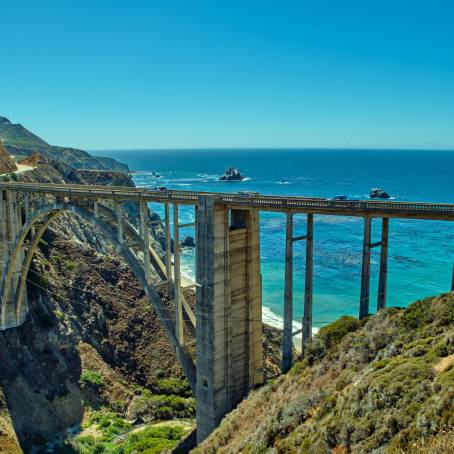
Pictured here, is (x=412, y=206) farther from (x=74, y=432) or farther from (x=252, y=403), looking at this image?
(x=74, y=432)

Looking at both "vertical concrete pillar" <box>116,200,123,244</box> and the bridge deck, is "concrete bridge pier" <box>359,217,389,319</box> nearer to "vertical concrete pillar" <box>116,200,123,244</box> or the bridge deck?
the bridge deck

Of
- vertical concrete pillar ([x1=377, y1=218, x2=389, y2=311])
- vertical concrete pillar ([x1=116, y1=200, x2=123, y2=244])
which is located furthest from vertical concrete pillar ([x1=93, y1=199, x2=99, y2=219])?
vertical concrete pillar ([x1=377, y1=218, x2=389, y2=311])

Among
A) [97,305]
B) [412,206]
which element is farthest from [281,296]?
[412,206]

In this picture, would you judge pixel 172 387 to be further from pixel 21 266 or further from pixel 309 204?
pixel 309 204

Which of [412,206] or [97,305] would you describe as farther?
[97,305]

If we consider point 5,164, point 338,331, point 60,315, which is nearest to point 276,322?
point 60,315

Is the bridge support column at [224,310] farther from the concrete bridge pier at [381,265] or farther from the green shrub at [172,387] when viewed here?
the green shrub at [172,387]
